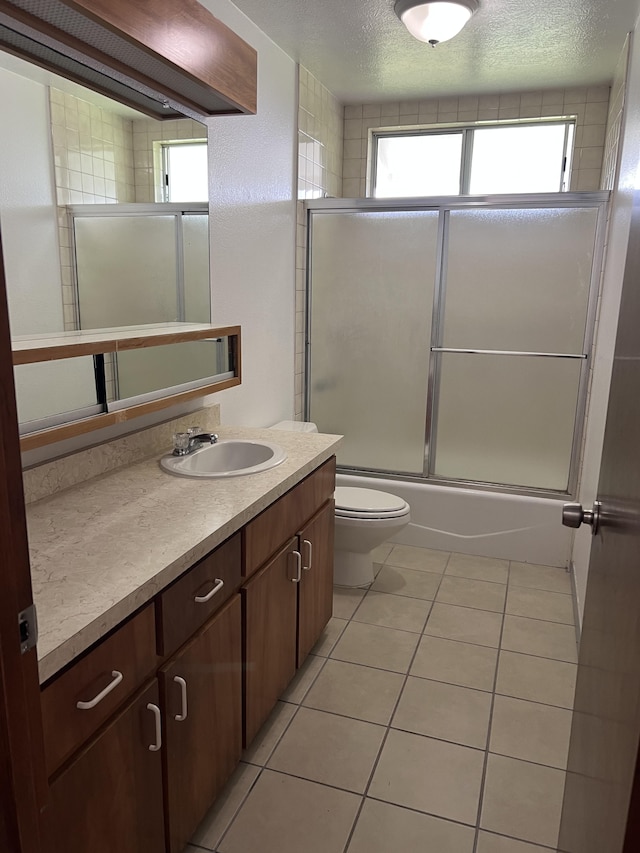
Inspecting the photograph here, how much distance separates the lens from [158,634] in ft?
4.32

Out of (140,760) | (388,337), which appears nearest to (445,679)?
(140,760)

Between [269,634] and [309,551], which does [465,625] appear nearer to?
[309,551]

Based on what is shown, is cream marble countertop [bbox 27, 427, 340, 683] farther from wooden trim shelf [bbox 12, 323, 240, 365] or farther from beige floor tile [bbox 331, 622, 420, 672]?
beige floor tile [bbox 331, 622, 420, 672]

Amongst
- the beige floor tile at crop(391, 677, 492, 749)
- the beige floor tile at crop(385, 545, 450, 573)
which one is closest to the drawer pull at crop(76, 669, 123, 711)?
the beige floor tile at crop(391, 677, 492, 749)

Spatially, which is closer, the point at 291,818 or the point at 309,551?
the point at 291,818

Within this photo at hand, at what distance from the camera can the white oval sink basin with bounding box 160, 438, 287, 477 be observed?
209cm

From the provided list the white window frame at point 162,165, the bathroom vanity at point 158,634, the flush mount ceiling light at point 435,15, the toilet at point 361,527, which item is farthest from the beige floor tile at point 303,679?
the flush mount ceiling light at point 435,15

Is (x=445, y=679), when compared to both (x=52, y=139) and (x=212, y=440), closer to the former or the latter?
(x=212, y=440)

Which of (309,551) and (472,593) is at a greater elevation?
(309,551)

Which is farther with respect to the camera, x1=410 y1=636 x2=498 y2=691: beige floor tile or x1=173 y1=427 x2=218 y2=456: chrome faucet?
x1=410 y1=636 x2=498 y2=691: beige floor tile

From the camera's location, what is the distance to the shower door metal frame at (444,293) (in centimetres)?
312

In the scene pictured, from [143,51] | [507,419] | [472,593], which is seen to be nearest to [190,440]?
[143,51]

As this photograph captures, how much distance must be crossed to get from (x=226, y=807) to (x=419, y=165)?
364 cm

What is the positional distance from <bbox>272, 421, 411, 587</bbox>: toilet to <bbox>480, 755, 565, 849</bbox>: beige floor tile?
110 centimetres
